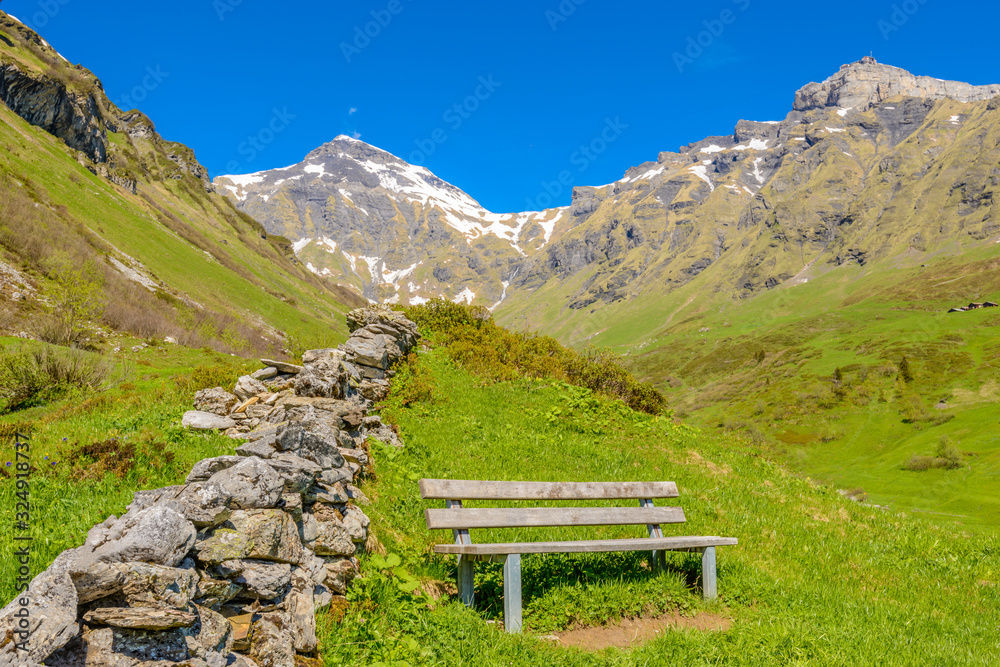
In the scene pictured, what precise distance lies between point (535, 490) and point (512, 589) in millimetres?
1538

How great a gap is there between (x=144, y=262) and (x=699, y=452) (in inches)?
1883

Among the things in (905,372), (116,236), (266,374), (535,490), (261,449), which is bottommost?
(535,490)

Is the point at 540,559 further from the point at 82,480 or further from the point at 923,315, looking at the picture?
the point at 923,315

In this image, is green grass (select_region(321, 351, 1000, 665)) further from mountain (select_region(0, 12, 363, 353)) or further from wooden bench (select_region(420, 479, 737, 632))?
mountain (select_region(0, 12, 363, 353))

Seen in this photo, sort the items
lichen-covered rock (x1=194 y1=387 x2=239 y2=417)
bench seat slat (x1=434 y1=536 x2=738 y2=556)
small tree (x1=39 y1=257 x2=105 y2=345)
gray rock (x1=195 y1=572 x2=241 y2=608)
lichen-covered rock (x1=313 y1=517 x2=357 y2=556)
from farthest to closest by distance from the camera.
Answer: small tree (x1=39 y1=257 x2=105 y2=345), lichen-covered rock (x1=194 y1=387 x2=239 y2=417), bench seat slat (x1=434 y1=536 x2=738 y2=556), lichen-covered rock (x1=313 y1=517 x2=357 y2=556), gray rock (x1=195 y1=572 x2=241 y2=608)

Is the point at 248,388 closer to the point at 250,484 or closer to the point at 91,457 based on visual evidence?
the point at 91,457

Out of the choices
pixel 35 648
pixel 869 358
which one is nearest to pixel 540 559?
pixel 35 648

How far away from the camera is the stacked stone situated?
359cm

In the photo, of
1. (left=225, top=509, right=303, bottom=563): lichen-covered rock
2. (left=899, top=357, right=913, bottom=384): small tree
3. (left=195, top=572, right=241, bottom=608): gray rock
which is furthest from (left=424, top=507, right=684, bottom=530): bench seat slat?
(left=899, top=357, right=913, bottom=384): small tree

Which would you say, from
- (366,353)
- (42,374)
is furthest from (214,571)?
(42,374)

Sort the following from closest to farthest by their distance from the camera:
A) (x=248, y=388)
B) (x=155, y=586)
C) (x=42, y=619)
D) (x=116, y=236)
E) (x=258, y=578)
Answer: (x=42, y=619) < (x=155, y=586) < (x=258, y=578) < (x=248, y=388) < (x=116, y=236)

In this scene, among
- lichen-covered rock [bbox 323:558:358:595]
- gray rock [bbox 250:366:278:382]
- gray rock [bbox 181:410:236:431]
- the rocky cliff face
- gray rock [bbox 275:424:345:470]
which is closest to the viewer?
lichen-covered rock [bbox 323:558:358:595]

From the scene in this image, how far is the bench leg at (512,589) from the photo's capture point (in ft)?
21.4

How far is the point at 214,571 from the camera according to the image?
4766 mm
